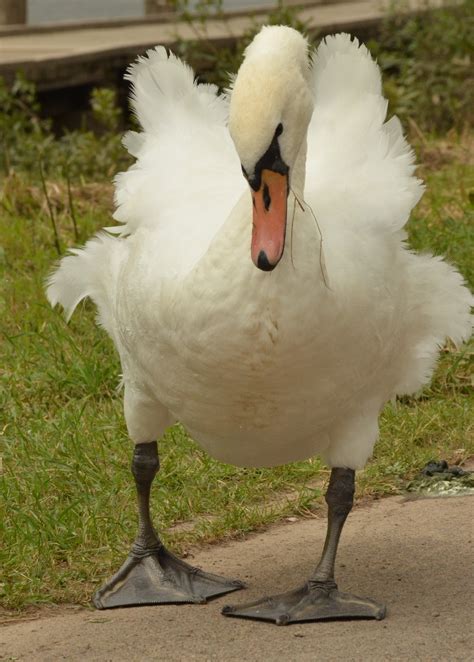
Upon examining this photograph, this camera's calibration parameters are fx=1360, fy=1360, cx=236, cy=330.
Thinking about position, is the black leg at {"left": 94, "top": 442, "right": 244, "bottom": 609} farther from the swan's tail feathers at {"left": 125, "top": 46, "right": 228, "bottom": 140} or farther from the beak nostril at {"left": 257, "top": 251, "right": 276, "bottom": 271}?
the beak nostril at {"left": 257, "top": 251, "right": 276, "bottom": 271}

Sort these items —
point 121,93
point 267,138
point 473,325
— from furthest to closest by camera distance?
point 121,93
point 473,325
point 267,138

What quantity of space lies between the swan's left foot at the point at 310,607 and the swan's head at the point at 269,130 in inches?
47.5

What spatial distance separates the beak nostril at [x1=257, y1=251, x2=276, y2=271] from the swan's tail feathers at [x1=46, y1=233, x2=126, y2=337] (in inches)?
45.4

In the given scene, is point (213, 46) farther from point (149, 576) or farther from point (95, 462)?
point (149, 576)

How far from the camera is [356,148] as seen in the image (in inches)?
174

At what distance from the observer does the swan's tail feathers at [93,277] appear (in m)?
4.57

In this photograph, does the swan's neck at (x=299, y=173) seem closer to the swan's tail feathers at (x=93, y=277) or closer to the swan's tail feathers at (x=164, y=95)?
the swan's tail feathers at (x=93, y=277)

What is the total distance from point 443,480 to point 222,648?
1.62 metres

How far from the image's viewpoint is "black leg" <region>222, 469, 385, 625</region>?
4.08 metres

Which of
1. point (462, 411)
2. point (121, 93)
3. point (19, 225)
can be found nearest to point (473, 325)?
point (462, 411)

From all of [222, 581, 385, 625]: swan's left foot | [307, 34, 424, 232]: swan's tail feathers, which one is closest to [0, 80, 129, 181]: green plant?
[307, 34, 424, 232]: swan's tail feathers

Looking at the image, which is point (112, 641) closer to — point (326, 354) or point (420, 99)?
point (326, 354)

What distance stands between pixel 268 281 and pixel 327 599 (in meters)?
1.14

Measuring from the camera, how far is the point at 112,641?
3.92 m
